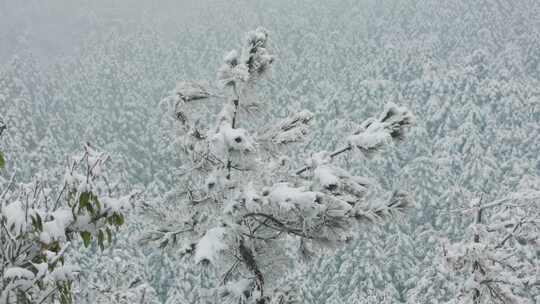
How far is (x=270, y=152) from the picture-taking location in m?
5.69

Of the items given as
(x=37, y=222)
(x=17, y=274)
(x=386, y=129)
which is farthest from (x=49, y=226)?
(x=386, y=129)

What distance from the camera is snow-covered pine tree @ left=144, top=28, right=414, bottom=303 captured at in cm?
511

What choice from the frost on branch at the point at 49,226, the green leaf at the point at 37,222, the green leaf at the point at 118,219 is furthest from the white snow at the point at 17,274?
the green leaf at the point at 118,219

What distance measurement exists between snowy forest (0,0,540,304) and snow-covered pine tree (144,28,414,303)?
2 cm

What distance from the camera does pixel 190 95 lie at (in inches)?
223

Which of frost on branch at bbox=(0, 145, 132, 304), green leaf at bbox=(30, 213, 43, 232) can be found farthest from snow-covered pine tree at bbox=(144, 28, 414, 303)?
green leaf at bbox=(30, 213, 43, 232)

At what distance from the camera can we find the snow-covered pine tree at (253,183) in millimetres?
5109

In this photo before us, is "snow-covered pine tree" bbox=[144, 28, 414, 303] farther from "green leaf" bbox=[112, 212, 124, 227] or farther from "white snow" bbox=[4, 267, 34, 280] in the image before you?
"white snow" bbox=[4, 267, 34, 280]

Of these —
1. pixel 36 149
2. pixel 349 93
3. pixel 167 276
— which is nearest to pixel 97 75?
pixel 36 149

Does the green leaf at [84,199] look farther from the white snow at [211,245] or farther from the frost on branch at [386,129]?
the frost on branch at [386,129]

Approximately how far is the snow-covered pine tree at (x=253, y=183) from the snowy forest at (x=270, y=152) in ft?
0.07

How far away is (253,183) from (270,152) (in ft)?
1.70

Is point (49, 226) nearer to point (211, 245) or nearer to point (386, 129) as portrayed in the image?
point (211, 245)

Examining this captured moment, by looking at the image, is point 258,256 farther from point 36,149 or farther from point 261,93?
point 36,149
